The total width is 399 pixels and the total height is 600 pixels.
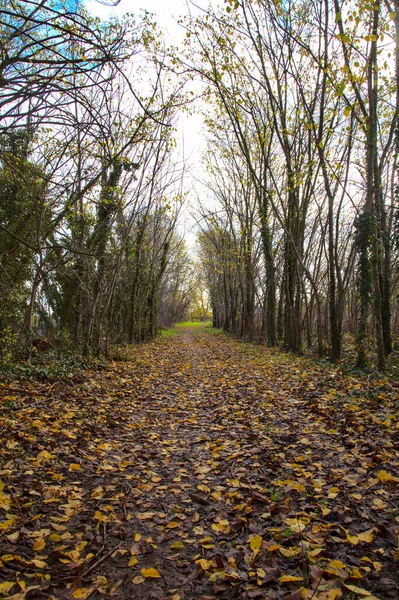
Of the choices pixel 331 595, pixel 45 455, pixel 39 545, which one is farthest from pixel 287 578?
pixel 45 455

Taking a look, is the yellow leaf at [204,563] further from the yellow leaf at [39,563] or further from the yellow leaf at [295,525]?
the yellow leaf at [39,563]

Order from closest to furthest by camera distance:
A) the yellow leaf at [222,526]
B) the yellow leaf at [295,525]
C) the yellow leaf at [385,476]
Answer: the yellow leaf at [295,525], the yellow leaf at [222,526], the yellow leaf at [385,476]

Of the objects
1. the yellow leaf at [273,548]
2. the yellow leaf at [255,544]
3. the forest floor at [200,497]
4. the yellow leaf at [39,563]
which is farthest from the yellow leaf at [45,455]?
the yellow leaf at [273,548]

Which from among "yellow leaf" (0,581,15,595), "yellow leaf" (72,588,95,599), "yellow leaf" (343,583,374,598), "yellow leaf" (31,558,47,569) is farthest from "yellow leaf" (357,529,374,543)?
"yellow leaf" (0,581,15,595)

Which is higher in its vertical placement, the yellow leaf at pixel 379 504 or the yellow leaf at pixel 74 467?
the yellow leaf at pixel 379 504

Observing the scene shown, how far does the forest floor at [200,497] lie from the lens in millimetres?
2336

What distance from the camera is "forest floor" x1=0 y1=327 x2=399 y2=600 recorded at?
2.34 m

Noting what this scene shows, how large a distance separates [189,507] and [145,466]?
0.99 metres

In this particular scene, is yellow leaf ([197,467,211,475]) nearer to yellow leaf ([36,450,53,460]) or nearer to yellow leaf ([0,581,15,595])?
yellow leaf ([36,450,53,460])

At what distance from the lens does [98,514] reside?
3.09 metres

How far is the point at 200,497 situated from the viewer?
3.45 metres

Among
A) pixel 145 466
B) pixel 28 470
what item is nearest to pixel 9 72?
pixel 28 470

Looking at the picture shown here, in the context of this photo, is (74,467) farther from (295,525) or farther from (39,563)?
(295,525)

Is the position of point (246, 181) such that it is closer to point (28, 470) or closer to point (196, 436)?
point (196, 436)
